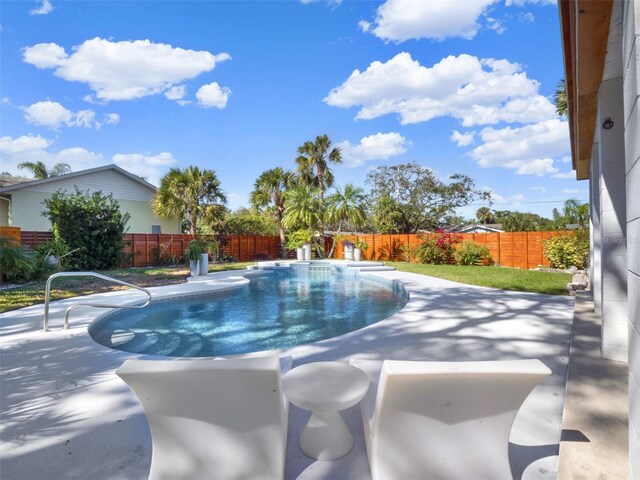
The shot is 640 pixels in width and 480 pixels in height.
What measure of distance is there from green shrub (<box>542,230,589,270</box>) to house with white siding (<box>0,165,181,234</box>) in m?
18.4

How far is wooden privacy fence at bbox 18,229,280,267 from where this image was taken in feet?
44.9

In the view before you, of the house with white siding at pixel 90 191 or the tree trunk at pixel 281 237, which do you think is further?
the tree trunk at pixel 281 237

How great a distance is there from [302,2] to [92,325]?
1167 cm

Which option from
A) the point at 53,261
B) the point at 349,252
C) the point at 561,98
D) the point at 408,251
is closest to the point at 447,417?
the point at 53,261

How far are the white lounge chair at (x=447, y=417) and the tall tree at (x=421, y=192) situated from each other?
93.0 feet

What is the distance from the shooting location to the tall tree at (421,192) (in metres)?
30.4

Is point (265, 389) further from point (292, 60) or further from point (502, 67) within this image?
point (502, 67)

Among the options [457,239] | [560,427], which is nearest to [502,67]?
[457,239]

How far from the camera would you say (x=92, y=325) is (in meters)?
5.76

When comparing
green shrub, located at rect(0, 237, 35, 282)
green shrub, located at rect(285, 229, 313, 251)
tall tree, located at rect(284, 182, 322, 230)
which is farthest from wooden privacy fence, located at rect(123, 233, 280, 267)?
green shrub, located at rect(0, 237, 35, 282)

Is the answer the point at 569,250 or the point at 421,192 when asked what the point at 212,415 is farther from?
the point at 421,192

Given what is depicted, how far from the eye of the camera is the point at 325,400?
1.93 m

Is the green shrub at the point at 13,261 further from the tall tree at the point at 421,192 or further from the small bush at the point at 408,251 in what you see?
the tall tree at the point at 421,192

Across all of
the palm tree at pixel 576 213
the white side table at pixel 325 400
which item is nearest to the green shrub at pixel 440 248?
the palm tree at pixel 576 213
